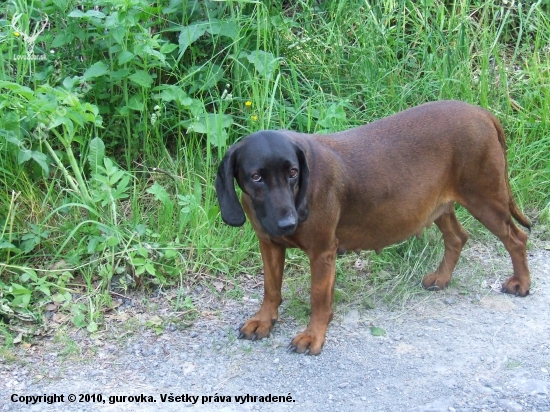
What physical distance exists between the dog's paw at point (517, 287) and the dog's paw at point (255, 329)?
5.03ft

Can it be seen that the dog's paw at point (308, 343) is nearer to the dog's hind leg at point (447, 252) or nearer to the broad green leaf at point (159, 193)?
the dog's hind leg at point (447, 252)

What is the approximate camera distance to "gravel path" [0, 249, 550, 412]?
3764 mm

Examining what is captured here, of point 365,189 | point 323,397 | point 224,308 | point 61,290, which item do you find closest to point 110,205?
point 61,290

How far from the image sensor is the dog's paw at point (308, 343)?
4.22 m

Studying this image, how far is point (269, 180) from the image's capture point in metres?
3.88

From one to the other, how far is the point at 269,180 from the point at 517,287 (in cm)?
194

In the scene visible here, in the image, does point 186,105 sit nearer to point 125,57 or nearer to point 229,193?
point 125,57

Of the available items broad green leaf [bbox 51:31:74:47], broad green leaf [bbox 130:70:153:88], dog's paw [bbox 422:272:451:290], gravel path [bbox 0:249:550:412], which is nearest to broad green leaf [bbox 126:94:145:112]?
A: broad green leaf [bbox 130:70:153:88]

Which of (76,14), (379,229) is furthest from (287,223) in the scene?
(76,14)

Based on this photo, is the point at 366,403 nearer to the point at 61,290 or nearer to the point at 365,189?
the point at 365,189

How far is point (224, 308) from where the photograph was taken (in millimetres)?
4758

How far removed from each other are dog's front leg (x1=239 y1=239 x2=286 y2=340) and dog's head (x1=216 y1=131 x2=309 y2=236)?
41 cm

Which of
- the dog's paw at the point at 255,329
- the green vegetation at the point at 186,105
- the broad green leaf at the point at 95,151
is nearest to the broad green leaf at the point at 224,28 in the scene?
the green vegetation at the point at 186,105

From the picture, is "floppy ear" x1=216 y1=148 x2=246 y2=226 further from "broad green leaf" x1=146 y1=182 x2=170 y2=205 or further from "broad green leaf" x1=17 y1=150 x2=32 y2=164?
"broad green leaf" x1=17 y1=150 x2=32 y2=164
